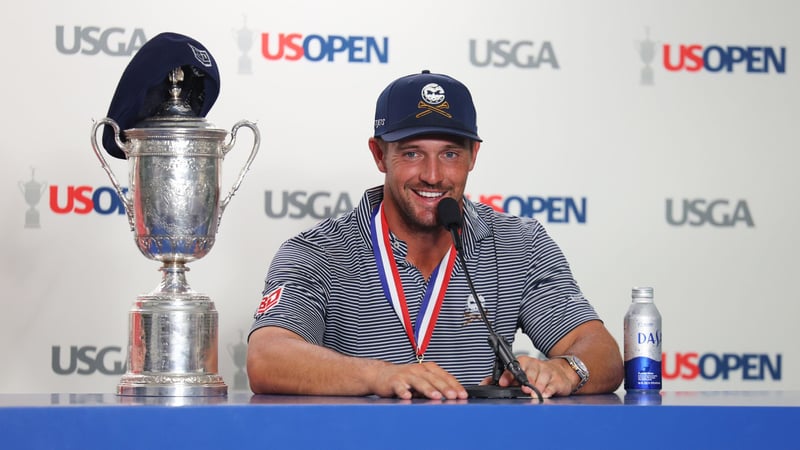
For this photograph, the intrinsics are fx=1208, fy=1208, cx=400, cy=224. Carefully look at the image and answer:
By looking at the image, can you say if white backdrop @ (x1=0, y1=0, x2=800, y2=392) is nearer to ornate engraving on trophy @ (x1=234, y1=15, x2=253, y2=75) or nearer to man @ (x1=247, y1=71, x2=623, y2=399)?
ornate engraving on trophy @ (x1=234, y1=15, x2=253, y2=75)

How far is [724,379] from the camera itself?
3531mm

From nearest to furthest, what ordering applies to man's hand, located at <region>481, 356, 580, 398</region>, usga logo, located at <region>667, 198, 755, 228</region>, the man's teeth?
1. man's hand, located at <region>481, 356, 580, 398</region>
2. the man's teeth
3. usga logo, located at <region>667, 198, 755, 228</region>

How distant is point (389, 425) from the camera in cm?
167

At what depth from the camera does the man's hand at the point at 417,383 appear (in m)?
1.87

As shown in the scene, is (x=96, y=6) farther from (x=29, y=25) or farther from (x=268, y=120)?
(x=268, y=120)

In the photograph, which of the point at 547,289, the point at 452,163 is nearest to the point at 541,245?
the point at 547,289

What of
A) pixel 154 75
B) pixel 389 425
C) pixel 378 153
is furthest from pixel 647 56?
pixel 389 425

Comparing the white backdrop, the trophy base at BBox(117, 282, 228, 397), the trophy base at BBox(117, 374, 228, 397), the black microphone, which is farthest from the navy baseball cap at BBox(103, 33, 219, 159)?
the white backdrop

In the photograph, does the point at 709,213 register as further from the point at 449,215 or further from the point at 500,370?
the point at 500,370

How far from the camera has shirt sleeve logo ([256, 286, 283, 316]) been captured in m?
2.36

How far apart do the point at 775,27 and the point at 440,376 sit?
2163mm

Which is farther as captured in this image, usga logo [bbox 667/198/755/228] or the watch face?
usga logo [bbox 667/198/755/228]

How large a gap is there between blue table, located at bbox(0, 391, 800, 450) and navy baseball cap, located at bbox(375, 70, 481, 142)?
87cm

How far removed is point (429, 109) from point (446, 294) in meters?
0.41
